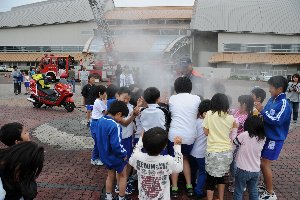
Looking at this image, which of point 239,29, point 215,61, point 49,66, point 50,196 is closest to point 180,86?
point 50,196

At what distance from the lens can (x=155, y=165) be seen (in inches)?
117

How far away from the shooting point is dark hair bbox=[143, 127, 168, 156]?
9.49 feet

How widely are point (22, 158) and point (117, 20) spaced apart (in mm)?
39686

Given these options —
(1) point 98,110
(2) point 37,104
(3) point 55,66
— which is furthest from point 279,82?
(3) point 55,66

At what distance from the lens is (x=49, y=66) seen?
84.0 ft

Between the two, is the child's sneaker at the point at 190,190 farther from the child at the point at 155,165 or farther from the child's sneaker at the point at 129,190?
the child at the point at 155,165

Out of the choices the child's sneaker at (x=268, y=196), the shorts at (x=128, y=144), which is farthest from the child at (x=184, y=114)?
the child's sneaker at (x=268, y=196)

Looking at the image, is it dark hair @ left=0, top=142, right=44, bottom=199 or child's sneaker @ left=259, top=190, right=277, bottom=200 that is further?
child's sneaker @ left=259, top=190, right=277, bottom=200

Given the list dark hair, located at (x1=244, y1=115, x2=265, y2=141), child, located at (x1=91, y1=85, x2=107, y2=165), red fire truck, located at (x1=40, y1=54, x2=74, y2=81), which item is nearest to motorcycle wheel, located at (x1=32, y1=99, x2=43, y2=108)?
child, located at (x1=91, y1=85, x2=107, y2=165)

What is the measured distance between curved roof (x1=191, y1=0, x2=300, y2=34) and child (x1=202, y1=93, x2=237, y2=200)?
36748 millimetres

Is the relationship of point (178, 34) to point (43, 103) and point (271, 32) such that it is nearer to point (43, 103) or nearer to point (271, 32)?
point (271, 32)

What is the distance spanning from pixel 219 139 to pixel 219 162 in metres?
0.28

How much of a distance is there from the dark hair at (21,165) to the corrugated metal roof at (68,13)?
39715mm

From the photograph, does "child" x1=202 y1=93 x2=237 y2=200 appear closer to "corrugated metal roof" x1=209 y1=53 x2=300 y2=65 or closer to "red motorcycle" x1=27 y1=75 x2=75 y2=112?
"red motorcycle" x1=27 y1=75 x2=75 y2=112
